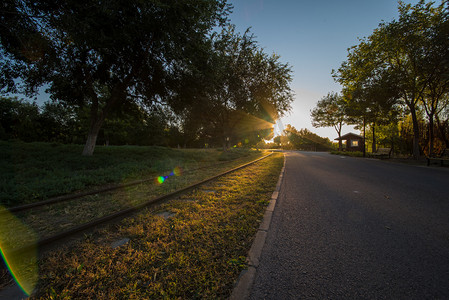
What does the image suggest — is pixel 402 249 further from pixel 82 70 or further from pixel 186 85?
pixel 82 70

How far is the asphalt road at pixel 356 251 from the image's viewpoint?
4.96 feet

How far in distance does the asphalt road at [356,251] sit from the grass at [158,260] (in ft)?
1.40

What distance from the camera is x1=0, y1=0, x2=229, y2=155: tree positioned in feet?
21.8

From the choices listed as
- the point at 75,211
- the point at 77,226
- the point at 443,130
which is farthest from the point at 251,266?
the point at 443,130

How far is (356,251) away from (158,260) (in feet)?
8.05

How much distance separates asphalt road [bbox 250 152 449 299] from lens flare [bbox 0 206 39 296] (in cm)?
217

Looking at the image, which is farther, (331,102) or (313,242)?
(331,102)

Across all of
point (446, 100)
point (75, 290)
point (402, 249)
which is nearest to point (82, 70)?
point (75, 290)

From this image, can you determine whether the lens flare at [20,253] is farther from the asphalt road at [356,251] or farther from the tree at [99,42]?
the tree at [99,42]

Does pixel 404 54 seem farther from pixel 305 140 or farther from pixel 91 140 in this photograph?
pixel 305 140

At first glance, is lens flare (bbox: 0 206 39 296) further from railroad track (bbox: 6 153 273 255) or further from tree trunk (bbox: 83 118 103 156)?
tree trunk (bbox: 83 118 103 156)

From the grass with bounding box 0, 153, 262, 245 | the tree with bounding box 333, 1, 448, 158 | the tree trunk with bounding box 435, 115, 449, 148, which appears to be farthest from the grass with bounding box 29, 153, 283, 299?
the tree trunk with bounding box 435, 115, 449, 148

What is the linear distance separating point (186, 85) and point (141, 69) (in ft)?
9.50

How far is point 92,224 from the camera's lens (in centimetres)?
260
